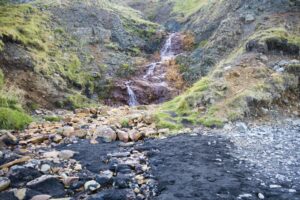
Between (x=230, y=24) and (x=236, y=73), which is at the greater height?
(x=230, y=24)

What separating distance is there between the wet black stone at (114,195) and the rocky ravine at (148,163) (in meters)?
0.02

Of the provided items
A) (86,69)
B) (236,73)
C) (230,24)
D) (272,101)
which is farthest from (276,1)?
(86,69)

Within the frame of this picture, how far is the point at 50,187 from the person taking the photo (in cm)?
718

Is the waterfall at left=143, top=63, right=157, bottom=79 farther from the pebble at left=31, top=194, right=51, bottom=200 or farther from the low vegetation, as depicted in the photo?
the pebble at left=31, top=194, right=51, bottom=200

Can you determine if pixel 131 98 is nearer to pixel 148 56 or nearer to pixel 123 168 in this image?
pixel 148 56

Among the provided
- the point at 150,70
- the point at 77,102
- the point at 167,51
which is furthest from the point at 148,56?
the point at 77,102

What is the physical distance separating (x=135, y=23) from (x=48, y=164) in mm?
23186

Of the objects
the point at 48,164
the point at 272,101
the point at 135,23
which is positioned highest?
the point at 135,23

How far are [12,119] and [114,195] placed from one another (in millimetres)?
6603

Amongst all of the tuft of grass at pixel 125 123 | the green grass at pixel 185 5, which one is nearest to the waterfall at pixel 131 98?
the tuft of grass at pixel 125 123

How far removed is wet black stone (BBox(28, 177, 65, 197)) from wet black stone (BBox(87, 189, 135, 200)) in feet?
2.50

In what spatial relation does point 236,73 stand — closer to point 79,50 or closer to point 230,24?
point 230,24

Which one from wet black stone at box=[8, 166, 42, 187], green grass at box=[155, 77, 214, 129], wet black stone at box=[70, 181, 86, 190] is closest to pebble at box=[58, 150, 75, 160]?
wet black stone at box=[8, 166, 42, 187]

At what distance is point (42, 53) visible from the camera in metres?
18.4
